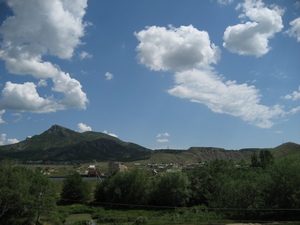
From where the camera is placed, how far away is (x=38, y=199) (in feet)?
178

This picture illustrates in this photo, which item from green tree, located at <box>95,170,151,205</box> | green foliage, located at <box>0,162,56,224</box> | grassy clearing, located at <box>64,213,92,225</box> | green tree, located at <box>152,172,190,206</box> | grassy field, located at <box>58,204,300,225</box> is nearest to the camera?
grassy field, located at <box>58,204,300,225</box>

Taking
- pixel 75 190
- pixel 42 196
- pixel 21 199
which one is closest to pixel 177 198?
pixel 75 190

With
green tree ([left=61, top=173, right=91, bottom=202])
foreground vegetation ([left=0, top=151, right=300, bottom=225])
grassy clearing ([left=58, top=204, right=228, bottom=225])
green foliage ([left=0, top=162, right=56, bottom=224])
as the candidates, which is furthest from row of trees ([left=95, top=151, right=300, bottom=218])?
green foliage ([left=0, top=162, right=56, bottom=224])

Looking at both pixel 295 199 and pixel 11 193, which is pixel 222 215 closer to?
pixel 295 199

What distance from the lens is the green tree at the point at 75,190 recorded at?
90875 millimetres

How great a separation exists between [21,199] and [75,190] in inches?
1614

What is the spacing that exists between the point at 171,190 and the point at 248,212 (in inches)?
1163

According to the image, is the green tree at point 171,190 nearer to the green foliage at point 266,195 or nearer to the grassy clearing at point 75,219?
the green foliage at point 266,195

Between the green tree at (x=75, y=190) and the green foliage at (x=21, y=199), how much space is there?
33167 mm

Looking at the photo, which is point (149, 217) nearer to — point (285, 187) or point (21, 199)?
point (21, 199)

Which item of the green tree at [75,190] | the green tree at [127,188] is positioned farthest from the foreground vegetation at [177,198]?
the green tree at [75,190]

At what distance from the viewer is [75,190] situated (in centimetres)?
9125

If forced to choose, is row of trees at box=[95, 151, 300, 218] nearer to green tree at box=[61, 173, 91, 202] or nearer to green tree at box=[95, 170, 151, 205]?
green tree at box=[95, 170, 151, 205]

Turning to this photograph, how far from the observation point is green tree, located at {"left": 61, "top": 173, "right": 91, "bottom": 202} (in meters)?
90.9
